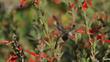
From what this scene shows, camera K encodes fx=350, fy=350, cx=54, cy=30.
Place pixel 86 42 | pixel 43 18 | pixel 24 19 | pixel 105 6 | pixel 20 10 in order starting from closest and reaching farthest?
1. pixel 43 18
2. pixel 86 42
3. pixel 105 6
4. pixel 24 19
5. pixel 20 10

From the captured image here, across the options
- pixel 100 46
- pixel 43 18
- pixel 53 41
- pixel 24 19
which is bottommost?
pixel 24 19

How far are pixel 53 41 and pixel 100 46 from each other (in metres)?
0.62

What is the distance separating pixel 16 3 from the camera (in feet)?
19.3

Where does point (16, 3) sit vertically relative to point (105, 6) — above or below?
below

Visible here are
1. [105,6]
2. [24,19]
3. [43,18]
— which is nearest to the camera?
[43,18]

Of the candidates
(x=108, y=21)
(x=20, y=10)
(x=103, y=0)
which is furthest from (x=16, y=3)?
(x=108, y=21)

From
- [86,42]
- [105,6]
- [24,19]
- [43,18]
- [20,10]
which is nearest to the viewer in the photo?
[43,18]

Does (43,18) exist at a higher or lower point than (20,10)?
higher

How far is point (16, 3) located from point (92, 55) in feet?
12.0

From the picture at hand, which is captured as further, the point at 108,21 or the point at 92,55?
the point at 108,21

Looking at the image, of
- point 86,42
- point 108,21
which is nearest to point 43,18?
point 86,42

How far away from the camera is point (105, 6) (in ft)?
11.1

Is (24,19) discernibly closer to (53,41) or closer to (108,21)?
(108,21)

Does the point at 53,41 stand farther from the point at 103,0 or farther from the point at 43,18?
the point at 103,0
